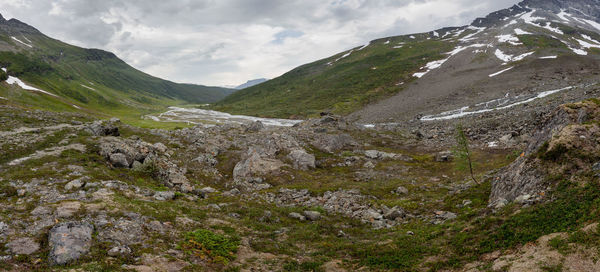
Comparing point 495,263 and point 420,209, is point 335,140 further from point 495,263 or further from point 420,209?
point 495,263

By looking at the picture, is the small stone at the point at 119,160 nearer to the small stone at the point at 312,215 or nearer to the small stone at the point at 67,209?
the small stone at the point at 67,209

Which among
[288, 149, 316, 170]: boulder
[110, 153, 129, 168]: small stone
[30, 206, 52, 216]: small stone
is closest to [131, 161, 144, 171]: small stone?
[110, 153, 129, 168]: small stone

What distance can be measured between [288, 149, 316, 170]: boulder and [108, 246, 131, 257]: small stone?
96.9 ft

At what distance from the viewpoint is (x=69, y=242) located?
46.8 feet

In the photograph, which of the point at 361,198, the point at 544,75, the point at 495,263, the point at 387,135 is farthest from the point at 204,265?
the point at 544,75

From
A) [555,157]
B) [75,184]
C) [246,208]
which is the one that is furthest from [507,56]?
[75,184]

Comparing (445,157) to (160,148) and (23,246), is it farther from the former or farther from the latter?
(23,246)

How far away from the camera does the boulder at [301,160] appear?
43450mm

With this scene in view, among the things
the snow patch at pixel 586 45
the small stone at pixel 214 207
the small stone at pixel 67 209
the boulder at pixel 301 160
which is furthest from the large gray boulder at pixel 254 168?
the snow patch at pixel 586 45

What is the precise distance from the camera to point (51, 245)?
14.1 m

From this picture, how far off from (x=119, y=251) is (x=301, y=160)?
3129 cm

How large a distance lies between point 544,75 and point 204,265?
522ft

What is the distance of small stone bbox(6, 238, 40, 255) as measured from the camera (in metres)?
13.4

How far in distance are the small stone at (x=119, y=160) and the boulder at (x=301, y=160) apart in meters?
23.3
